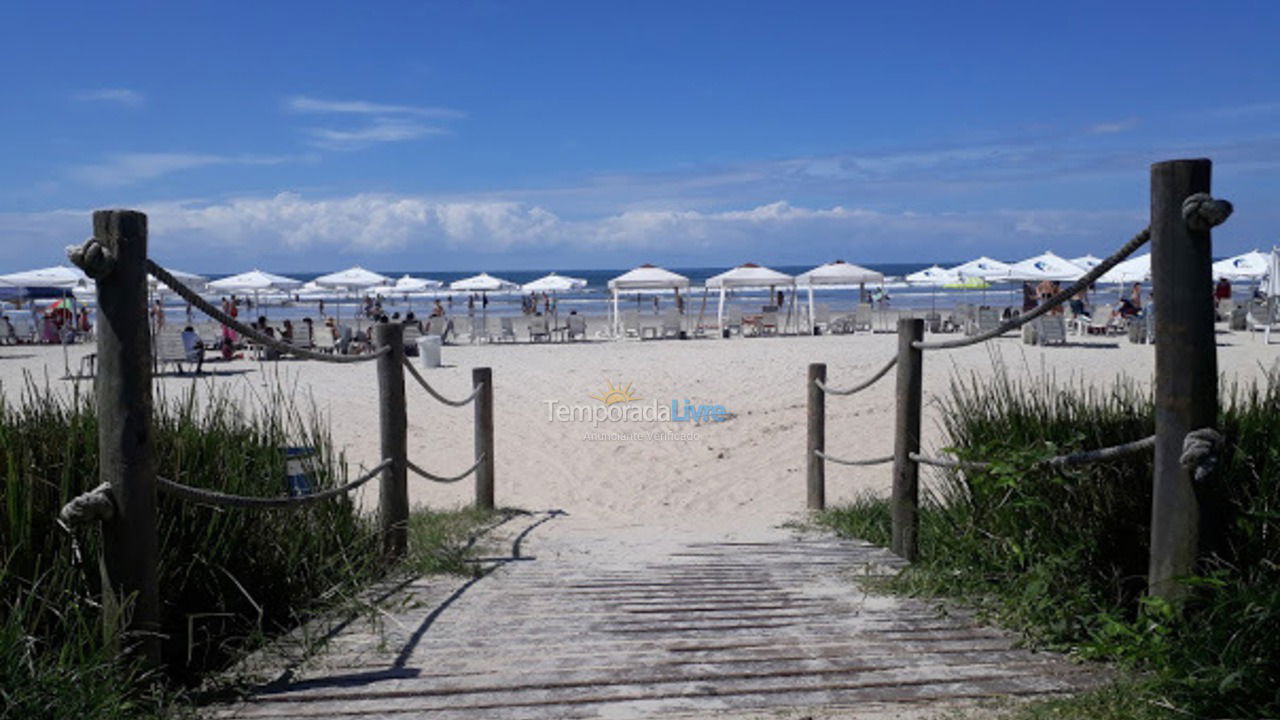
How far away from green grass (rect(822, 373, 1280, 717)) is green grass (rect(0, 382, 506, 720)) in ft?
7.33

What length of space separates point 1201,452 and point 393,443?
334 centimetres

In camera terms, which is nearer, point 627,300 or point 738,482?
point 738,482

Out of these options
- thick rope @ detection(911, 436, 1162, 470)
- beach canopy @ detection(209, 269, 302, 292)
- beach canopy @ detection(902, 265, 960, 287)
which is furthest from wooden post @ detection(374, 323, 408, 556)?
beach canopy @ detection(902, 265, 960, 287)

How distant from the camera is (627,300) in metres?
51.8

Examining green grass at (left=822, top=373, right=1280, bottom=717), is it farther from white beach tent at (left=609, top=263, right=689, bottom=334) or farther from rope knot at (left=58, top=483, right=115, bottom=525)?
white beach tent at (left=609, top=263, right=689, bottom=334)

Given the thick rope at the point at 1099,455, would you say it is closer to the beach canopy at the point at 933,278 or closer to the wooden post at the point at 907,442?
the wooden post at the point at 907,442

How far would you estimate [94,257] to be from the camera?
2.62 metres

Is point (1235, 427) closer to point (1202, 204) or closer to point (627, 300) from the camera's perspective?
point (1202, 204)

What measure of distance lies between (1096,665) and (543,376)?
47.6 feet

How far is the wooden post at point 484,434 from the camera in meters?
7.36

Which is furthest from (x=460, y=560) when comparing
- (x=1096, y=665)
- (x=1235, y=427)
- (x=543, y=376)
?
(x=543, y=376)

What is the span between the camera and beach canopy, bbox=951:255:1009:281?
29.9 metres

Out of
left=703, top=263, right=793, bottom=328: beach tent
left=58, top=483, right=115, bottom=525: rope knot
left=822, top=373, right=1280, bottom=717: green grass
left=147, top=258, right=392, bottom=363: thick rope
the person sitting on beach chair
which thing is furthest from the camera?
left=703, top=263, right=793, bottom=328: beach tent

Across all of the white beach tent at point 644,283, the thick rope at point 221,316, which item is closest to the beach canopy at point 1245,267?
the white beach tent at point 644,283
